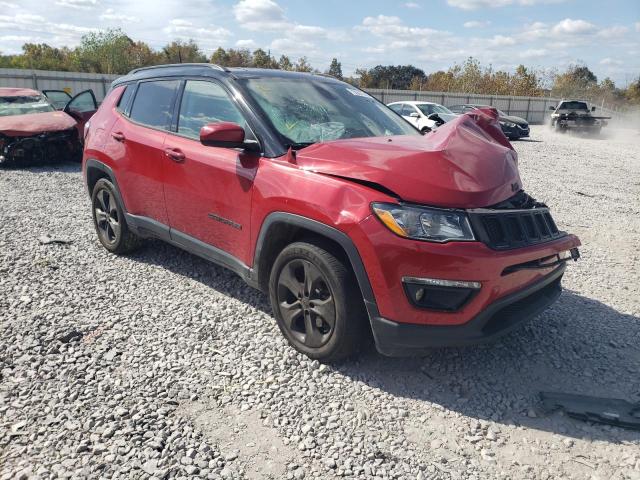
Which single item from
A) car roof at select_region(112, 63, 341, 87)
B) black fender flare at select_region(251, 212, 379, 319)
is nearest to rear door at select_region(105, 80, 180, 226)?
car roof at select_region(112, 63, 341, 87)

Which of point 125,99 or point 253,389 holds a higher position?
point 125,99

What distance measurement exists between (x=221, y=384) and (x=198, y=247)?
1265 mm

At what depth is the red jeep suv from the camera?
8.89ft

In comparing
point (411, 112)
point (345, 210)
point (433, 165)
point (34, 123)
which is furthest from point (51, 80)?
point (433, 165)

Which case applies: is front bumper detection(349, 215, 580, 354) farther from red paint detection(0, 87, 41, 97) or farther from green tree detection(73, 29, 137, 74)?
green tree detection(73, 29, 137, 74)

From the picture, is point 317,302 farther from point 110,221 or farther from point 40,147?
point 40,147

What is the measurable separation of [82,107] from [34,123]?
1.35 m

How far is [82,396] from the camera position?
2.88m

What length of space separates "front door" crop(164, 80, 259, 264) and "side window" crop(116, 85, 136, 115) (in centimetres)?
97

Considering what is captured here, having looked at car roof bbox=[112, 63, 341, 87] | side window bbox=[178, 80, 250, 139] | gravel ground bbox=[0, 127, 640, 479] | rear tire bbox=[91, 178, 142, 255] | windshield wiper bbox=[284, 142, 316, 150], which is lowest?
gravel ground bbox=[0, 127, 640, 479]

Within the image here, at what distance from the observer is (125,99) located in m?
4.88

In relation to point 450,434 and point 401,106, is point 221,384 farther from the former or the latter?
point 401,106

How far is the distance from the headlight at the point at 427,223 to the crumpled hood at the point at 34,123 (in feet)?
32.3

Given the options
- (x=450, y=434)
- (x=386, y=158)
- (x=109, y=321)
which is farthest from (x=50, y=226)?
(x=450, y=434)
